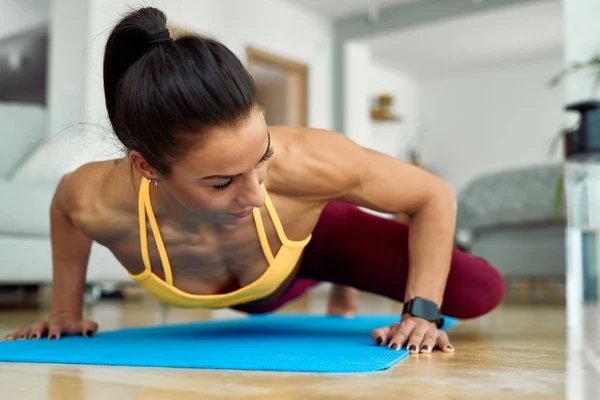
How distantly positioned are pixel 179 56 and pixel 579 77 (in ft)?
10.9

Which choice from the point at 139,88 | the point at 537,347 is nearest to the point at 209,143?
the point at 139,88

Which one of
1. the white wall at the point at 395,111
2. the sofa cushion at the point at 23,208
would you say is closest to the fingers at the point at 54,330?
the sofa cushion at the point at 23,208

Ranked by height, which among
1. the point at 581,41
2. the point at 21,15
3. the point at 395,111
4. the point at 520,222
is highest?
the point at 21,15

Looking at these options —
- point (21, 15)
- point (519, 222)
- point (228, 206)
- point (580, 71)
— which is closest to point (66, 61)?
point (21, 15)

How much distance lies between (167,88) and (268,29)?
4.92m

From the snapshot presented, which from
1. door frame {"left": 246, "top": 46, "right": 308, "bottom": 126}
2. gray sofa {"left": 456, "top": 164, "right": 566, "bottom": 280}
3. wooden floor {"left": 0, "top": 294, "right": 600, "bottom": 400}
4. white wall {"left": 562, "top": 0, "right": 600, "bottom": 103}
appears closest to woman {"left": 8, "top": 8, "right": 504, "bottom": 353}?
wooden floor {"left": 0, "top": 294, "right": 600, "bottom": 400}

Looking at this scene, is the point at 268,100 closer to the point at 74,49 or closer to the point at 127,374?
the point at 74,49

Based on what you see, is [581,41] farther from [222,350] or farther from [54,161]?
[222,350]

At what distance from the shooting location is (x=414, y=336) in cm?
123

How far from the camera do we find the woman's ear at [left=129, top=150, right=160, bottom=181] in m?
1.10

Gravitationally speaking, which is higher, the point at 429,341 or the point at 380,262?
the point at 380,262

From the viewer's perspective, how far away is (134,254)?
133 cm

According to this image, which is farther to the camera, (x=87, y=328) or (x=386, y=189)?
(x=87, y=328)

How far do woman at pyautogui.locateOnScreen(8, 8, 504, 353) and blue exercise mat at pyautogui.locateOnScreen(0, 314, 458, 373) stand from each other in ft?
0.29
